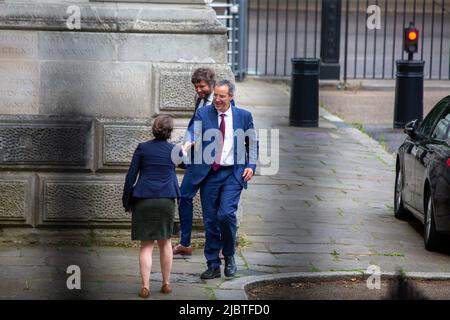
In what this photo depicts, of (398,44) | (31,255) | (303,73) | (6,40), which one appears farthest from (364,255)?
(398,44)

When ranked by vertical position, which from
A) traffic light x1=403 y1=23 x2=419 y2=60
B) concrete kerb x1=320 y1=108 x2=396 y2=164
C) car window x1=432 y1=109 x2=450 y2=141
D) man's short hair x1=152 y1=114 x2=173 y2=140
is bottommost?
concrete kerb x1=320 y1=108 x2=396 y2=164

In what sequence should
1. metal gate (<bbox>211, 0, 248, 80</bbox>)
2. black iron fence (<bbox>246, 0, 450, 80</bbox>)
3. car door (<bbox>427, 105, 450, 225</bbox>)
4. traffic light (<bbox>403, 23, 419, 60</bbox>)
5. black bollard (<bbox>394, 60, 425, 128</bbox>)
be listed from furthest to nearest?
1. black iron fence (<bbox>246, 0, 450, 80</bbox>)
2. metal gate (<bbox>211, 0, 248, 80</bbox>)
3. traffic light (<bbox>403, 23, 419, 60</bbox>)
4. black bollard (<bbox>394, 60, 425, 128</bbox>)
5. car door (<bbox>427, 105, 450, 225</bbox>)

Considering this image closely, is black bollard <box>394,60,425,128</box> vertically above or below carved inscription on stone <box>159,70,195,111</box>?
below

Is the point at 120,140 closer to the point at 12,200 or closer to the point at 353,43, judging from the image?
the point at 12,200

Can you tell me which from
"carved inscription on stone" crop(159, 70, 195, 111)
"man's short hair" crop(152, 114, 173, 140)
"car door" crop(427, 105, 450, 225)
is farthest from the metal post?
"man's short hair" crop(152, 114, 173, 140)

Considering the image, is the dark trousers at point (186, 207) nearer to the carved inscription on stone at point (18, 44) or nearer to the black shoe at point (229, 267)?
the black shoe at point (229, 267)

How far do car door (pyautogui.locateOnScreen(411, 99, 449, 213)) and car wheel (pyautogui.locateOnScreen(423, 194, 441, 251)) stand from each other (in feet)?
0.95

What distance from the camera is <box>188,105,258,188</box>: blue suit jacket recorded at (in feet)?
23.4

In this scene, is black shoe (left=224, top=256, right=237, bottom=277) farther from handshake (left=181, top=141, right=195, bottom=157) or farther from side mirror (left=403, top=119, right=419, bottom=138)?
Result: side mirror (left=403, top=119, right=419, bottom=138)

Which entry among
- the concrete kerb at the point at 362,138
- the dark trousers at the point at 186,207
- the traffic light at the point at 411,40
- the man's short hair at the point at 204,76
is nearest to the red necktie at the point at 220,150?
the dark trousers at the point at 186,207

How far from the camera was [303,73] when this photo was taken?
15.7 meters

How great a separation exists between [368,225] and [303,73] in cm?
651

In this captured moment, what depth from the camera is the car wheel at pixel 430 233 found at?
27.7 feet

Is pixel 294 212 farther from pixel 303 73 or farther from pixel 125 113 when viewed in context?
pixel 303 73
